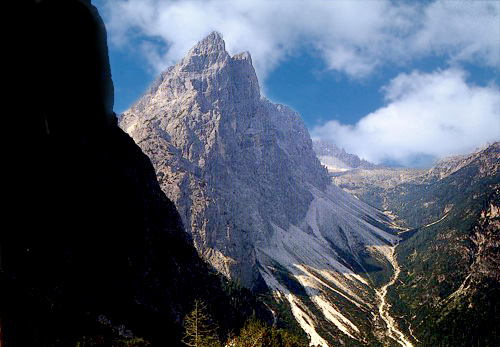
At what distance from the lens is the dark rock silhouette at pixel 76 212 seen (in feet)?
13.7

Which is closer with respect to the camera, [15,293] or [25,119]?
[25,119]

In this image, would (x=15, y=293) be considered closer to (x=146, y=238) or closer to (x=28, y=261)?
(x=28, y=261)

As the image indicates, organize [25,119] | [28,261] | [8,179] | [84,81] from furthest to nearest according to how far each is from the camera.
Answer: [28,261], [84,81], [25,119], [8,179]

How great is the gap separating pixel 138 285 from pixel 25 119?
400ft

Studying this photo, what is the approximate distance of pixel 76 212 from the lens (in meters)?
101

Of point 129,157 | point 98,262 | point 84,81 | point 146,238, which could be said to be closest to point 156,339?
point 98,262

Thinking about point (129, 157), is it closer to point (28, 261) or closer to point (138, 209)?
point (138, 209)

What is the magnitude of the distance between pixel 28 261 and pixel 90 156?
44.3 meters

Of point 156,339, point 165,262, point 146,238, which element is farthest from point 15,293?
point 165,262

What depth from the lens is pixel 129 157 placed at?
143625 mm

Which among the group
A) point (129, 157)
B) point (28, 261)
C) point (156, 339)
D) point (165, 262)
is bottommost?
point (156, 339)

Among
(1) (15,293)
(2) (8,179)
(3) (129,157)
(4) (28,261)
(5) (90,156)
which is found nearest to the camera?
(2) (8,179)

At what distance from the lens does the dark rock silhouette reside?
13.7ft

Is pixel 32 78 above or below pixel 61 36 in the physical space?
below
